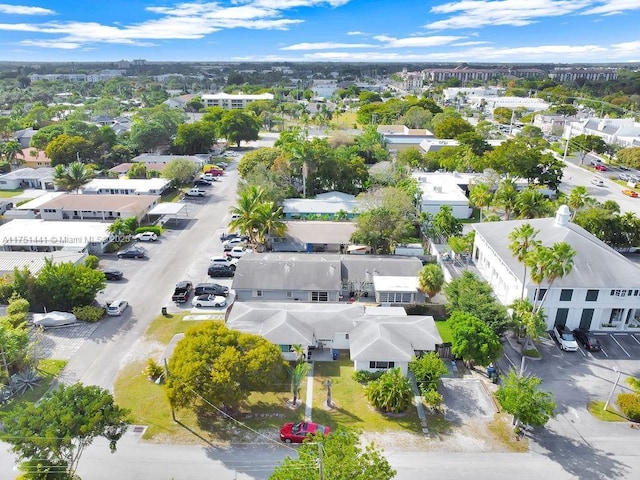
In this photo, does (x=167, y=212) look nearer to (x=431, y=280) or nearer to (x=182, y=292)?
(x=182, y=292)

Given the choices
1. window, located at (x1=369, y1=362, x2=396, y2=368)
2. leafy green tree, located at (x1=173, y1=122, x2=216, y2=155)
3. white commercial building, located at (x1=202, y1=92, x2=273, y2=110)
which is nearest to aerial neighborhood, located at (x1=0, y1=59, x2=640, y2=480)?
window, located at (x1=369, y1=362, x2=396, y2=368)

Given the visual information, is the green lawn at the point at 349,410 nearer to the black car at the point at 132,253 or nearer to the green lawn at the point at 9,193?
the black car at the point at 132,253

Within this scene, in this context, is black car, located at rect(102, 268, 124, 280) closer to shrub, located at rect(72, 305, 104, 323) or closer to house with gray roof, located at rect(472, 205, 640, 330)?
shrub, located at rect(72, 305, 104, 323)

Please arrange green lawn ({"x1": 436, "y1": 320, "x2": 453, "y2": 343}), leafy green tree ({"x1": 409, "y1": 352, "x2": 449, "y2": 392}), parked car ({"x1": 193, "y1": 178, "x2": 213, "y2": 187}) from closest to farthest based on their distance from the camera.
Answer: leafy green tree ({"x1": 409, "y1": 352, "x2": 449, "y2": 392}), green lawn ({"x1": 436, "y1": 320, "x2": 453, "y2": 343}), parked car ({"x1": 193, "y1": 178, "x2": 213, "y2": 187})

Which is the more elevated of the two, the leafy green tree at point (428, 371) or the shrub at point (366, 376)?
the leafy green tree at point (428, 371)

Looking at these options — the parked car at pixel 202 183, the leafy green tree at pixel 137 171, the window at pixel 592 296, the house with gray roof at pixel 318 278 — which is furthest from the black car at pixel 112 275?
the window at pixel 592 296

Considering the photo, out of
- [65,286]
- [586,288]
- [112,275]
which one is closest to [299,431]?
[65,286]
